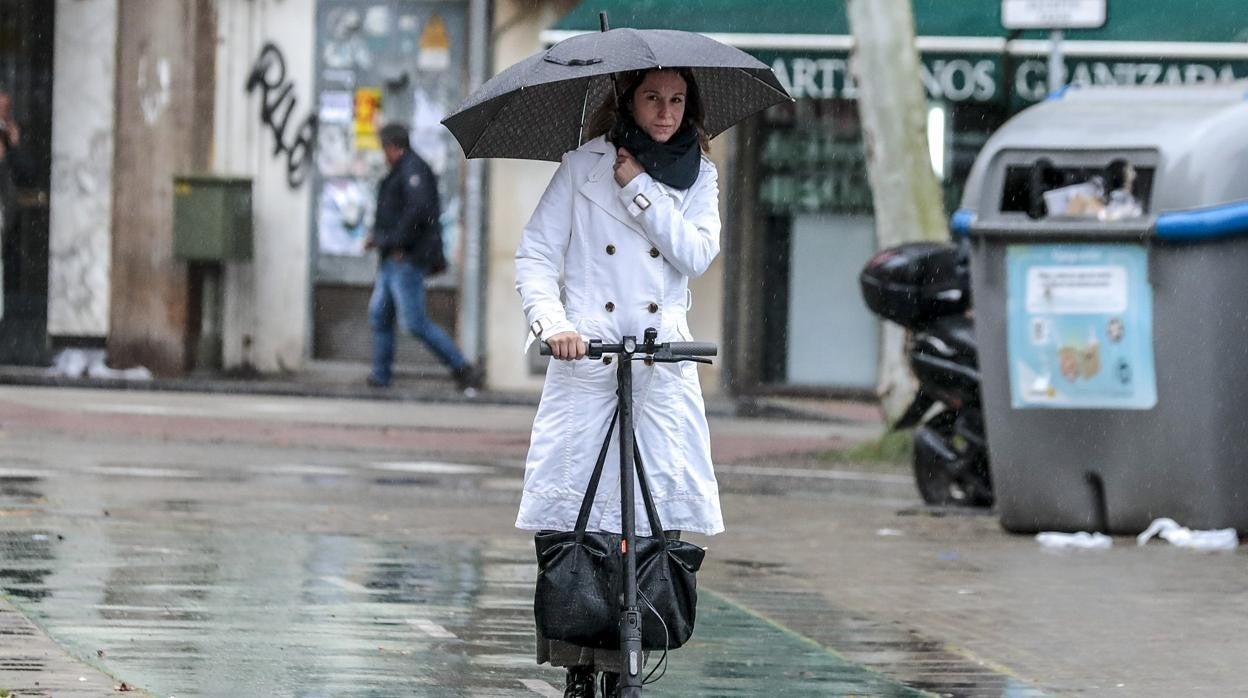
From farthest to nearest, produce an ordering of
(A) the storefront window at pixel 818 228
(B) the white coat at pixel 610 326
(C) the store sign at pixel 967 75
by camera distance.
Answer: (A) the storefront window at pixel 818 228
(C) the store sign at pixel 967 75
(B) the white coat at pixel 610 326

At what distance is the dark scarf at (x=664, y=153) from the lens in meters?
5.96

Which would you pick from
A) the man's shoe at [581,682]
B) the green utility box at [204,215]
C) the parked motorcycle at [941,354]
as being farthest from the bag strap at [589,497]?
the green utility box at [204,215]

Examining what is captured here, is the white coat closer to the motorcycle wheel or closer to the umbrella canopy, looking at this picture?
the umbrella canopy

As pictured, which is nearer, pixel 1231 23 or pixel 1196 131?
pixel 1196 131

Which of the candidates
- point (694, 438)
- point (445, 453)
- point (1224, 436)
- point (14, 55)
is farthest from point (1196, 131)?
point (14, 55)

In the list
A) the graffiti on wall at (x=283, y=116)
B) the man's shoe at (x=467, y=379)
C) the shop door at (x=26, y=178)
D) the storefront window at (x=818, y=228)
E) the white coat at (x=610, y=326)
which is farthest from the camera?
the graffiti on wall at (x=283, y=116)

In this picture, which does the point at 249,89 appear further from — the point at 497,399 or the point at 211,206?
the point at 497,399

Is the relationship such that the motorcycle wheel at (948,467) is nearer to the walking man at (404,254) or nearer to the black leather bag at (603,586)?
the black leather bag at (603,586)

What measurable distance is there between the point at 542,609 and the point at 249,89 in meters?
14.4

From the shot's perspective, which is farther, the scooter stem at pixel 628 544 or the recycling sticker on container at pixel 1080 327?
the recycling sticker on container at pixel 1080 327

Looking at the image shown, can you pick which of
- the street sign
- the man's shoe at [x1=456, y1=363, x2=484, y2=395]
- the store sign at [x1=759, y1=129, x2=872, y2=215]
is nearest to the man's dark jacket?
the man's shoe at [x1=456, y1=363, x2=484, y2=395]

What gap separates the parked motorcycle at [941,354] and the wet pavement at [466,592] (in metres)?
0.32

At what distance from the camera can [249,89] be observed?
19.7 meters

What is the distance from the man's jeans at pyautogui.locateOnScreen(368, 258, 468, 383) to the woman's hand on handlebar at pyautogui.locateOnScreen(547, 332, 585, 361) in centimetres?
1255
